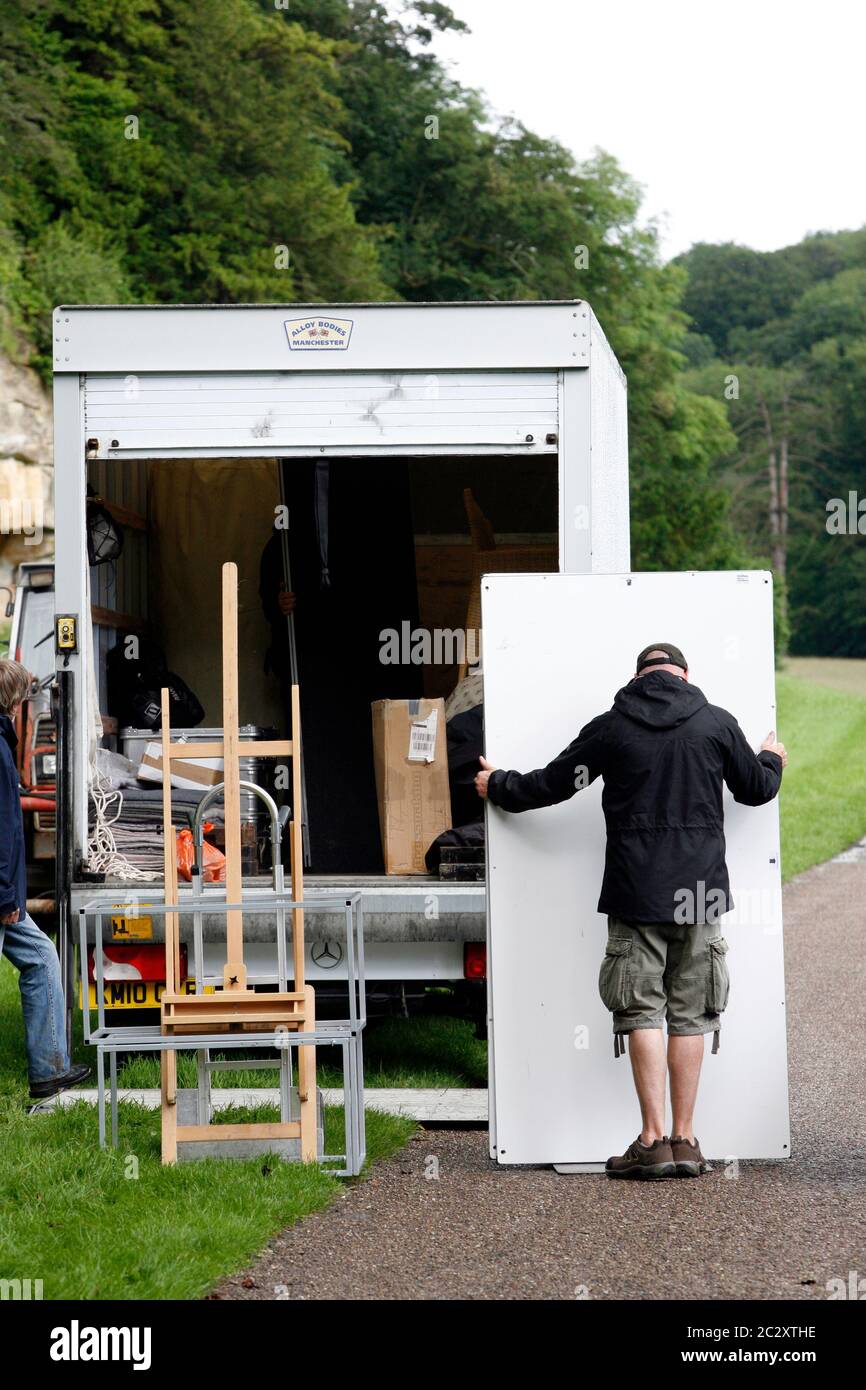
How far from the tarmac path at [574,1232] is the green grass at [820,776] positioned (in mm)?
10564

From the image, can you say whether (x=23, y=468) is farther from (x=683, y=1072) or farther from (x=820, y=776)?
(x=683, y=1072)

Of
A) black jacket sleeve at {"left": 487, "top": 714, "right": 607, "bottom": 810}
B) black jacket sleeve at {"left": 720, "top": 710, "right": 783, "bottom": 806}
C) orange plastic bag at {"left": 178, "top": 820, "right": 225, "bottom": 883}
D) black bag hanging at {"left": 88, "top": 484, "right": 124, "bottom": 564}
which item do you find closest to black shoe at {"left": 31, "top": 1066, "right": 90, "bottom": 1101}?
orange plastic bag at {"left": 178, "top": 820, "right": 225, "bottom": 883}

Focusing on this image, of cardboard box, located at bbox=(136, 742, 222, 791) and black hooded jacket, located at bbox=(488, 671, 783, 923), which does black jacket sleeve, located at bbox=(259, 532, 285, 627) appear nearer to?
cardboard box, located at bbox=(136, 742, 222, 791)

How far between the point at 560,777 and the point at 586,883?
1.55 ft

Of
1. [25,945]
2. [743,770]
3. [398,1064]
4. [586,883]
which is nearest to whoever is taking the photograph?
[743,770]

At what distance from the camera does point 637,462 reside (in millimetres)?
41156

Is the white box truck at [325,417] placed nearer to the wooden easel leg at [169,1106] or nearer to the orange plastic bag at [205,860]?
the orange plastic bag at [205,860]

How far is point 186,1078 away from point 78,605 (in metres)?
2.07

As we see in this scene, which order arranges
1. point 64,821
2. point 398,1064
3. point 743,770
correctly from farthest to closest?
point 398,1064 → point 64,821 → point 743,770

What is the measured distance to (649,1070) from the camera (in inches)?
240

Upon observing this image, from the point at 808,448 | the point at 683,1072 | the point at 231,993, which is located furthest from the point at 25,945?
the point at 808,448

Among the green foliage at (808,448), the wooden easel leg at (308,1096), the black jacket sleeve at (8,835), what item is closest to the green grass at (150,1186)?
the wooden easel leg at (308,1096)

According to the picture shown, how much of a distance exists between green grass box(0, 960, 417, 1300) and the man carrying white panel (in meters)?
1.05

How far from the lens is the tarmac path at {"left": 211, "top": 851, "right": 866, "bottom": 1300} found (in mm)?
4863
